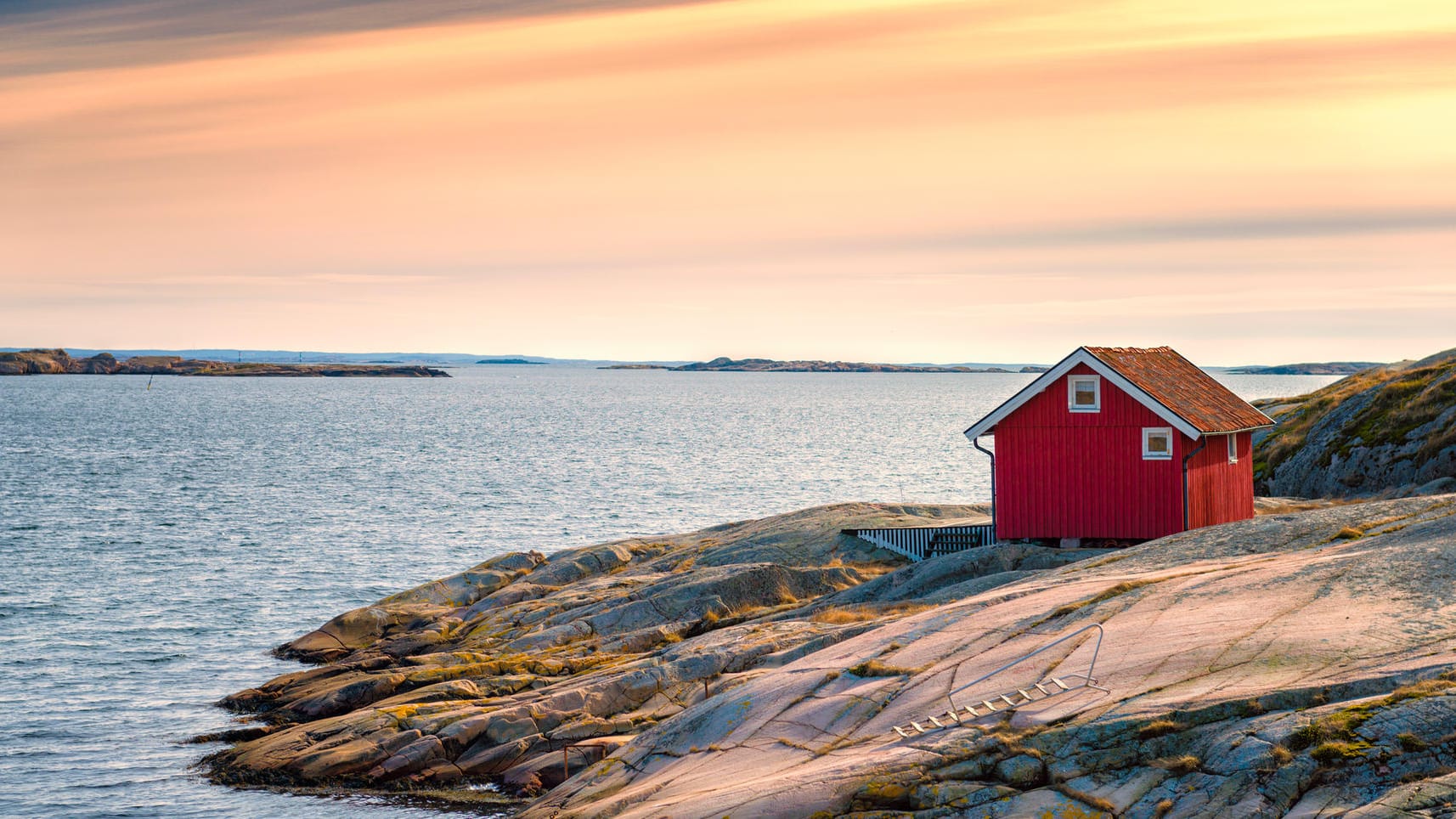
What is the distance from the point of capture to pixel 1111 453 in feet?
109

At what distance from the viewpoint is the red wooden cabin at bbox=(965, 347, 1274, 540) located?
32469 mm

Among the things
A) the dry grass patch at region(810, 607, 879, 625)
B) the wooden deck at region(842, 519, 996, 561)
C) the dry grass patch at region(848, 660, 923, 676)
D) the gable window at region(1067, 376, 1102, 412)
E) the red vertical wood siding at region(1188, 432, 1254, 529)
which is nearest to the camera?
the dry grass patch at region(848, 660, 923, 676)

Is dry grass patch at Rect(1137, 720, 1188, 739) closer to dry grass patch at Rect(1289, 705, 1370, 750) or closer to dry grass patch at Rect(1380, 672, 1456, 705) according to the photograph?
dry grass patch at Rect(1289, 705, 1370, 750)

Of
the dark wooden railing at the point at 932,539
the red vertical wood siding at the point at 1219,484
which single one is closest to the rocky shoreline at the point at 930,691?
the dark wooden railing at the point at 932,539

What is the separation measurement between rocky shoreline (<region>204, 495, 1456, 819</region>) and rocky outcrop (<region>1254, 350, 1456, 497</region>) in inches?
671

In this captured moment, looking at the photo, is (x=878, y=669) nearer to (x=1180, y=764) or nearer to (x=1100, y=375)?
(x=1180, y=764)

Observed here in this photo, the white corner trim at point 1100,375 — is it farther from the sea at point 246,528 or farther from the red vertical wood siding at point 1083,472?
the sea at point 246,528

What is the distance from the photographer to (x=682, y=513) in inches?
2702

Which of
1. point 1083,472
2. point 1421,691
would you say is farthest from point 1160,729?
point 1083,472

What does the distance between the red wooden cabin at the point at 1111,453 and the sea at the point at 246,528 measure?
19.2m

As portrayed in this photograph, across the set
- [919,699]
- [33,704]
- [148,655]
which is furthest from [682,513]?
[919,699]

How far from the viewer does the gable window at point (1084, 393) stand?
33.3 m

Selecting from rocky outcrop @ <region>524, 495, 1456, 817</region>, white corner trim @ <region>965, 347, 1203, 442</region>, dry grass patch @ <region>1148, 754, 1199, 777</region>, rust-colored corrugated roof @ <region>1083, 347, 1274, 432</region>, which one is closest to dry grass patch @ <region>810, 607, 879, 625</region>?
rocky outcrop @ <region>524, 495, 1456, 817</region>

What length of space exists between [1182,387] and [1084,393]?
3408mm
